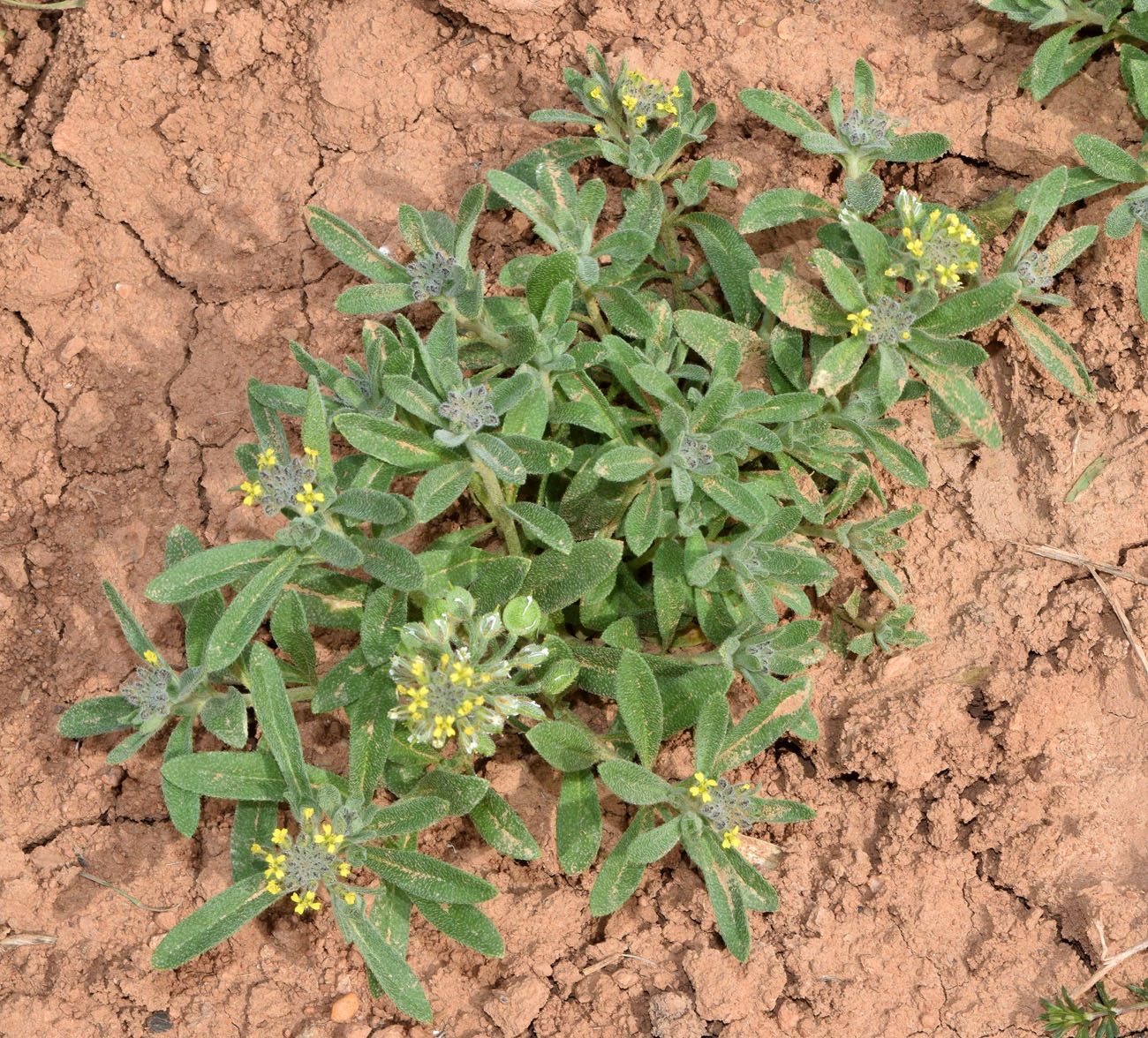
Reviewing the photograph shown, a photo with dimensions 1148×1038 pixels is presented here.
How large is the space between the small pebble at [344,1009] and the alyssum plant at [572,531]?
18 cm

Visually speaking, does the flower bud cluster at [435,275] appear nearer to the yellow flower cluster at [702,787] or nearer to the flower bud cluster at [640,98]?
the flower bud cluster at [640,98]

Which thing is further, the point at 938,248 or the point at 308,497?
the point at 938,248

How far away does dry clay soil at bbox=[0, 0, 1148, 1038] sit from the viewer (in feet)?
12.0

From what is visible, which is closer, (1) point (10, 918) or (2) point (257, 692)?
(2) point (257, 692)

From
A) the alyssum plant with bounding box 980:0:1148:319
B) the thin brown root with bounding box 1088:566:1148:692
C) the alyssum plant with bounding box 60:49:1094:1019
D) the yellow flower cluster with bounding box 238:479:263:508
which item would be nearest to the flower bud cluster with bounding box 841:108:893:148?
the alyssum plant with bounding box 60:49:1094:1019

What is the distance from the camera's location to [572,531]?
3.87 meters

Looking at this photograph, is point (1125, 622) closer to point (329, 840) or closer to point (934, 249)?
point (934, 249)

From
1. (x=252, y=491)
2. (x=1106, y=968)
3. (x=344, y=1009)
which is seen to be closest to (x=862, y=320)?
(x=252, y=491)

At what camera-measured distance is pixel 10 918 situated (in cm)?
A: 380

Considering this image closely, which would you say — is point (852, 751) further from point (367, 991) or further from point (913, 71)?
point (913, 71)

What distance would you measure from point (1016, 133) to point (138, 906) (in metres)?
4.39

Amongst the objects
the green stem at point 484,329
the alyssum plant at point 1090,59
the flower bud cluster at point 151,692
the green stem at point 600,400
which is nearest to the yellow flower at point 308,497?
the flower bud cluster at point 151,692

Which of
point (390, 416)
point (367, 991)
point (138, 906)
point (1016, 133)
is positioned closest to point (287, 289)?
point (390, 416)

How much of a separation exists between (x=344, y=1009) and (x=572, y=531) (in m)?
1.79
